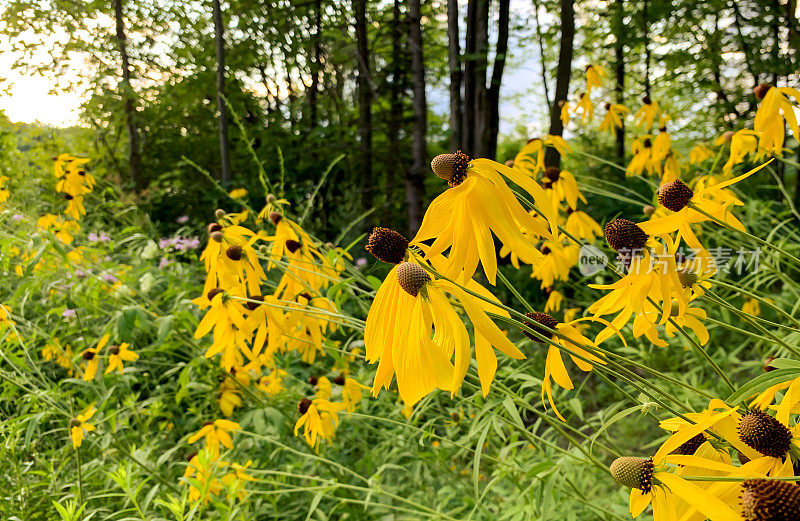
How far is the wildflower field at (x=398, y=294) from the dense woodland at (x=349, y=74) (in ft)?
0.13

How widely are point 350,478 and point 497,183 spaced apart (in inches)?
46.6

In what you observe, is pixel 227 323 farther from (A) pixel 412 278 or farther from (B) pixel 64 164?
(B) pixel 64 164

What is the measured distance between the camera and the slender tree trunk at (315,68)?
177 inches

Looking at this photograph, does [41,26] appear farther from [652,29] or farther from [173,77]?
[652,29]

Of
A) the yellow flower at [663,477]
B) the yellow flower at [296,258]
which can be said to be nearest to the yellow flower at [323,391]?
the yellow flower at [296,258]

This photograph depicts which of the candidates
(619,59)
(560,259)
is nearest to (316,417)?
(560,259)

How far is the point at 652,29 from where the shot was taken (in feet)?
16.5

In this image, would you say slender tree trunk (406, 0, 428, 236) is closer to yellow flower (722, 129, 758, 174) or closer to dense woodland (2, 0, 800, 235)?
dense woodland (2, 0, 800, 235)

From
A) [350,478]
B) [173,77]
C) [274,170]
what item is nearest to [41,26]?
[173,77]

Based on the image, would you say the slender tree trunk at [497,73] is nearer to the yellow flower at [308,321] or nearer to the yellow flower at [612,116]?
the yellow flower at [612,116]

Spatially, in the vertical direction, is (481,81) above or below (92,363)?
above

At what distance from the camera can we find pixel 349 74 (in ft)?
17.1

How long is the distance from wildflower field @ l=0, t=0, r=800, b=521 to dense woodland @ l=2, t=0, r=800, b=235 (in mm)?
39

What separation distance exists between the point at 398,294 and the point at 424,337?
0.06m
